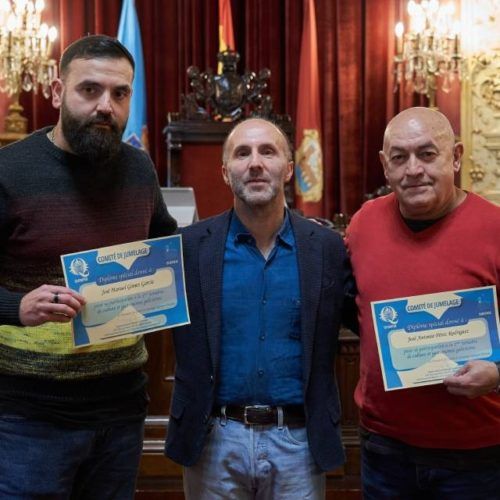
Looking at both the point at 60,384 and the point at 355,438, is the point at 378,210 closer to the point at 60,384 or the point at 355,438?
the point at 60,384

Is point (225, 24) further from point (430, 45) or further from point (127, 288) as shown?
point (127, 288)

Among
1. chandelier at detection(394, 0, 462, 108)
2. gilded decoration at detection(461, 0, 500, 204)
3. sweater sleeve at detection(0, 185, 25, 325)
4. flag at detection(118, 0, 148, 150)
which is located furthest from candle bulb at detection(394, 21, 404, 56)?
sweater sleeve at detection(0, 185, 25, 325)

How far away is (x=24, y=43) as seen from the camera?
5305 mm

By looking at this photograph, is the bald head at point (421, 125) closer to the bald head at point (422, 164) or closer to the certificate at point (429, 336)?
the bald head at point (422, 164)

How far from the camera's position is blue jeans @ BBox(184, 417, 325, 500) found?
1700mm

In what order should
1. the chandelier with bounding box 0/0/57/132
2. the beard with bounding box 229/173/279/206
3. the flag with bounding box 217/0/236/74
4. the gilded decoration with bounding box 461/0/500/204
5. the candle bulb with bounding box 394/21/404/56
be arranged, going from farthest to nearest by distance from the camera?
the flag with bounding box 217/0/236/74, the gilded decoration with bounding box 461/0/500/204, the candle bulb with bounding box 394/21/404/56, the chandelier with bounding box 0/0/57/132, the beard with bounding box 229/173/279/206

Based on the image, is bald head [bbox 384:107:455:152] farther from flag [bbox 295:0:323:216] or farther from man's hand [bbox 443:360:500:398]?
flag [bbox 295:0:323:216]

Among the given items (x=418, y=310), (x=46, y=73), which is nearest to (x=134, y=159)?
(x=418, y=310)

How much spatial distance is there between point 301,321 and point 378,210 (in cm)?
34

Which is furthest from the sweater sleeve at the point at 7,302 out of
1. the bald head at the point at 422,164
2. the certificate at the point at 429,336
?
the bald head at the point at 422,164

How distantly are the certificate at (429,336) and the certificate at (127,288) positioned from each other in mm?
425

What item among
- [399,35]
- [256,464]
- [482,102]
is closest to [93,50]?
[256,464]

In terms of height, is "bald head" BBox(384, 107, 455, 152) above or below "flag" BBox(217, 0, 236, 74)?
below

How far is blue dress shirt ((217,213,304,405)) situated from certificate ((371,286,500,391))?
0.66 feet
